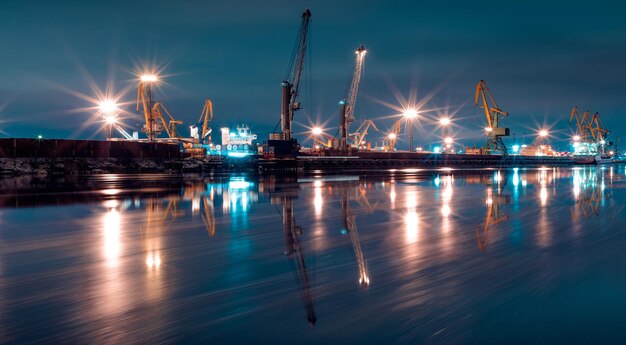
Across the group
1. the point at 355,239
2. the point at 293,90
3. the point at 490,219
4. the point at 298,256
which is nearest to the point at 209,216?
the point at 355,239

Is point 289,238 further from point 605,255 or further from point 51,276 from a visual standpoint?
point 605,255

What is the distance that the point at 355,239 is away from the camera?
955 centimetres

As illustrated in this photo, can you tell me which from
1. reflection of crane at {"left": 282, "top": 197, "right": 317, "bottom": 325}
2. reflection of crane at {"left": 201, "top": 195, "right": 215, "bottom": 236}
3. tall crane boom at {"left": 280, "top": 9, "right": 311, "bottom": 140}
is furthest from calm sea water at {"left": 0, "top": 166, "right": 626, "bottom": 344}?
tall crane boom at {"left": 280, "top": 9, "right": 311, "bottom": 140}

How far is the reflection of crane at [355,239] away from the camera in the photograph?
6453mm

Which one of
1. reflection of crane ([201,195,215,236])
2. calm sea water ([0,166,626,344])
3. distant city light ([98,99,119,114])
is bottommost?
calm sea water ([0,166,626,344])

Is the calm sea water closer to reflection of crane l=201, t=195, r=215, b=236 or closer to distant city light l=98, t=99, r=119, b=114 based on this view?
reflection of crane l=201, t=195, r=215, b=236

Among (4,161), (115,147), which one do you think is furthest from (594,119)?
(4,161)

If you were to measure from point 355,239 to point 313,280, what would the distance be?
3382 millimetres

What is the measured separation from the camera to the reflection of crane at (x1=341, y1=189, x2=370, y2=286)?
645 centimetres

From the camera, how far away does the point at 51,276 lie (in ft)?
21.5

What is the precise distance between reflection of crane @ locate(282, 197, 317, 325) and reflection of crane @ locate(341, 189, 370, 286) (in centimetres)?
89

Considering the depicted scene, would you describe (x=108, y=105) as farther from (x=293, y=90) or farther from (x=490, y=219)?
(x=490, y=219)

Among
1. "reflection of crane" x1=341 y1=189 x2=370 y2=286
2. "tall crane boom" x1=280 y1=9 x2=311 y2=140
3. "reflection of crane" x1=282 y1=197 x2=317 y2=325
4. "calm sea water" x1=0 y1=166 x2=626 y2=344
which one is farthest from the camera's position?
"tall crane boom" x1=280 y1=9 x2=311 y2=140

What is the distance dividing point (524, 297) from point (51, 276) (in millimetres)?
7122
